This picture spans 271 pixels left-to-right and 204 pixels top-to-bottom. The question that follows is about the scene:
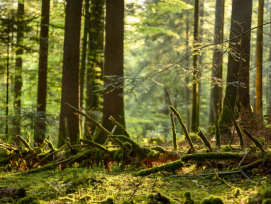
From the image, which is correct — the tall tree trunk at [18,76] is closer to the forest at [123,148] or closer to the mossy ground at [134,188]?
the forest at [123,148]

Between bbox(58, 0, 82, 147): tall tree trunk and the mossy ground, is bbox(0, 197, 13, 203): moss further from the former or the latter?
bbox(58, 0, 82, 147): tall tree trunk

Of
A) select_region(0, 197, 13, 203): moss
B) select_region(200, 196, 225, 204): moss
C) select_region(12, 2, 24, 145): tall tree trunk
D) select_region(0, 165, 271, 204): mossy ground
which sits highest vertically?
select_region(12, 2, 24, 145): tall tree trunk

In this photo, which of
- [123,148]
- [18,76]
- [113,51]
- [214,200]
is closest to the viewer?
[214,200]

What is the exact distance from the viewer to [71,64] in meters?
9.34

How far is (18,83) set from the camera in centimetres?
1568

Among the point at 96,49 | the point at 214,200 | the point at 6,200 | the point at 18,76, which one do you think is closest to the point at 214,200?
the point at 214,200

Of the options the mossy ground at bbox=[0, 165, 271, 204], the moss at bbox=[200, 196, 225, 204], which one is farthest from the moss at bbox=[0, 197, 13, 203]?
the moss at bbox=[200, 196, 225, 204]

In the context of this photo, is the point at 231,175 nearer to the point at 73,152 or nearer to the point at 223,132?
the point at 73,152

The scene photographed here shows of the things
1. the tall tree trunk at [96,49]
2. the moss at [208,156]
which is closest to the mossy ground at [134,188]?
the moss at [208,156]

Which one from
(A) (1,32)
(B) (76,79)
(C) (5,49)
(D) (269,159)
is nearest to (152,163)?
(D) (269,159)

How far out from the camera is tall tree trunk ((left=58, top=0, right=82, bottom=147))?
925cm

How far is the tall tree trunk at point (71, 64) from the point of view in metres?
9.25

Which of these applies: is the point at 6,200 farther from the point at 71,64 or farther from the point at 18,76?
the point at 18,76

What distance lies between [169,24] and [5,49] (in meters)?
15.3
